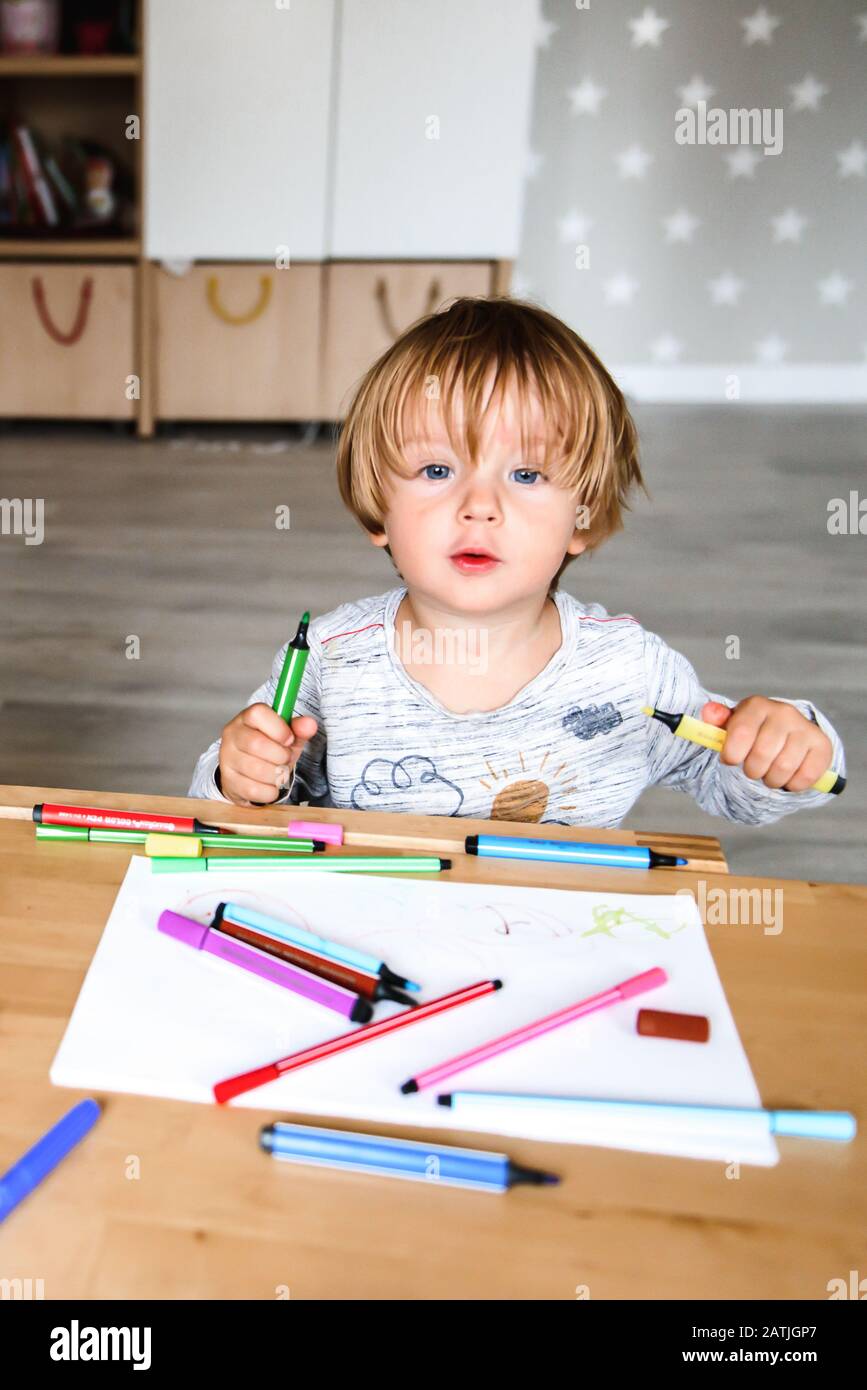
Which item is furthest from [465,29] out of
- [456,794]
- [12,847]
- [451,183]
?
[12,847]

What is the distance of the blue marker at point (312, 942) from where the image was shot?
59 centimetres

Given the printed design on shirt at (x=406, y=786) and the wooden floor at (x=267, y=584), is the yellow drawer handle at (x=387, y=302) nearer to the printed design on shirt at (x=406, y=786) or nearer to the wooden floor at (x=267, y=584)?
the wooden floor at (x=267, y=584)

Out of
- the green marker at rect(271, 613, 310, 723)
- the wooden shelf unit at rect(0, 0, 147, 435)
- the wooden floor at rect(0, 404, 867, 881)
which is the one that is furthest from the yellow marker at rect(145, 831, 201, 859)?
the wooden shelf unit at rect(0, 0, 147, 435)

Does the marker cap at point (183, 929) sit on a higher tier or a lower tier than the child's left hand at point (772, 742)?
lower

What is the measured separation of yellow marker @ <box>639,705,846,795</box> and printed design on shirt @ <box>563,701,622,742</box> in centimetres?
23

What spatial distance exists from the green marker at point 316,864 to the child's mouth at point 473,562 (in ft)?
0.76

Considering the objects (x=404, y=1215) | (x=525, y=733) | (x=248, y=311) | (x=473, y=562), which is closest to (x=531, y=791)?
(x=525, y=733)

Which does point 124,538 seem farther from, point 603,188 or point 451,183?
point 603,188

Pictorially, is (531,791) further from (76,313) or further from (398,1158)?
(76,313)

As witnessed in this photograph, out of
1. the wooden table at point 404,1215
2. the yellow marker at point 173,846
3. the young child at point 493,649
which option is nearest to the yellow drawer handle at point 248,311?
the young child at point 493,649

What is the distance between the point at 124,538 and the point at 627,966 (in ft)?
8.20

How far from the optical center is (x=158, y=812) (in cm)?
75

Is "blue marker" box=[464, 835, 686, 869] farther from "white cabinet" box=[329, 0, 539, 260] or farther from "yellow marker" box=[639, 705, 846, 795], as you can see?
"white cabinet" box=[329, 0, 539, 260]

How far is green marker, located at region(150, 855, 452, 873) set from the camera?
26.9 inches
